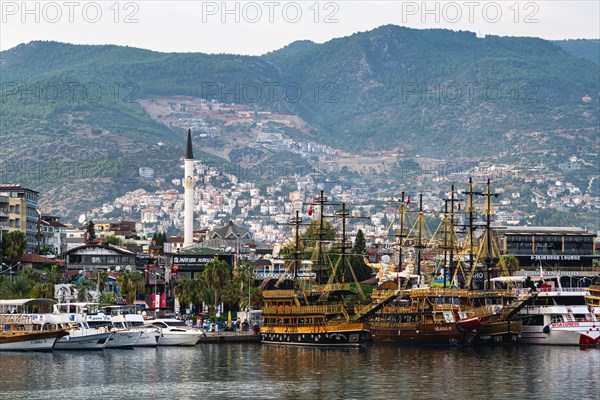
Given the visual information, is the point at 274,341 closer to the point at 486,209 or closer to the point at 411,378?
the point at 486,209

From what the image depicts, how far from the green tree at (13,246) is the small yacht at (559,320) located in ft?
211

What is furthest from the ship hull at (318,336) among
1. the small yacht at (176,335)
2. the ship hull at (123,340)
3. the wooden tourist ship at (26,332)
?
the wooden tourist ship at (26,332)

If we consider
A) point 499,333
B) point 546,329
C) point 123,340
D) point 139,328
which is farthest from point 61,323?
point 546,329

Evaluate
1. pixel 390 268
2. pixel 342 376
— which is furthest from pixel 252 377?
pixel 390 268

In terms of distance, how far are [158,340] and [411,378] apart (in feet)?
136

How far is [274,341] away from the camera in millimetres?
137375

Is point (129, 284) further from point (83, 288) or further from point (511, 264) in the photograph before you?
point (511, 264)

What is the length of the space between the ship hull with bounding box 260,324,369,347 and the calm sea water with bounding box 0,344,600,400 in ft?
7.01

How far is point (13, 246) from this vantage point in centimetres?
17000

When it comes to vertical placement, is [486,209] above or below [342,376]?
above

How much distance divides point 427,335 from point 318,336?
32.6ft

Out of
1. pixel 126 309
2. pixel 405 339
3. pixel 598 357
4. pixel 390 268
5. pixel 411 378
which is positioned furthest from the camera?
pixel 390 268

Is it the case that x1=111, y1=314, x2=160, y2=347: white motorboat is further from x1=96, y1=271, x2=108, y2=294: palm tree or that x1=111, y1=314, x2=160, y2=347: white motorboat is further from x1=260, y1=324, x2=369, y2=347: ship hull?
x1=96, y1=271, x2=108, y2=294: palm tree

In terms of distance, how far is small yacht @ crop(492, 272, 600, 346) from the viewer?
13212cm
